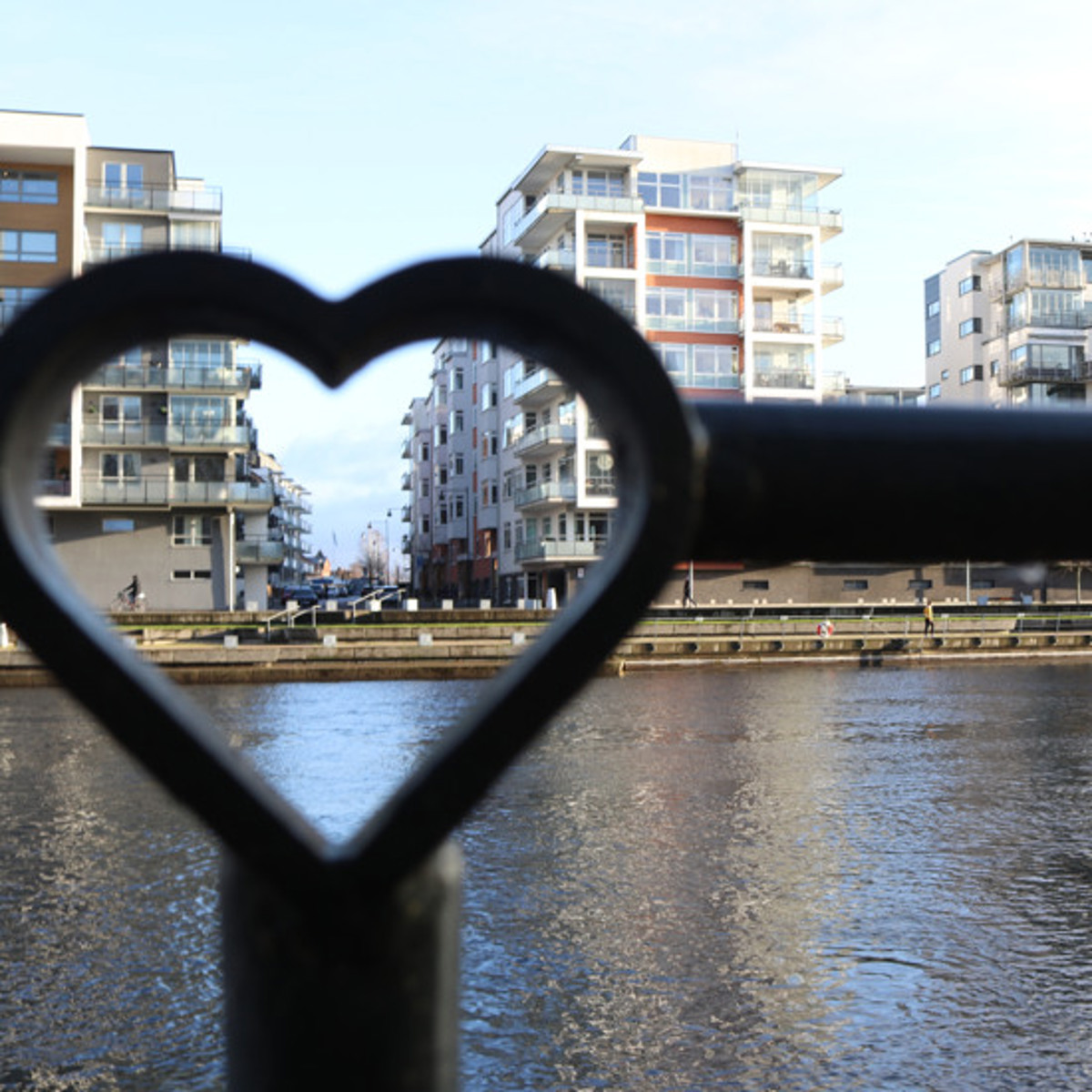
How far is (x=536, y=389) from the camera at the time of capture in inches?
2313

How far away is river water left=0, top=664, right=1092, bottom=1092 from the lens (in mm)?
10531

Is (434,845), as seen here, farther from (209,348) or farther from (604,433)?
(209,348)

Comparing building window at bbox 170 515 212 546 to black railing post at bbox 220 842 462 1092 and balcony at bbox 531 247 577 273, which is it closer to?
balcony at bbox 531 247 577 273

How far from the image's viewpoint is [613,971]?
12.3 meters

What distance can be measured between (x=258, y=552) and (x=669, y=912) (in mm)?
49679

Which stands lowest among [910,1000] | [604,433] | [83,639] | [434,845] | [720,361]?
[910,1000]

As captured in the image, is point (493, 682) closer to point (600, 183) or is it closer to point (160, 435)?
point (160, 435)

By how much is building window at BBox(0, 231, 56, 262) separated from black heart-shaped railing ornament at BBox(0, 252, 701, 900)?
55686mm

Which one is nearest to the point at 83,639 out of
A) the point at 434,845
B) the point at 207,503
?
the point at 434,845

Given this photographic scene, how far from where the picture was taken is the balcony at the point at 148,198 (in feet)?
180

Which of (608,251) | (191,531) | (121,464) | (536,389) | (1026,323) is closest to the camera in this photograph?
(121,464)

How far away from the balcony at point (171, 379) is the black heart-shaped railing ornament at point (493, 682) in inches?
2219

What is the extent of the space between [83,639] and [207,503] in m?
56.8

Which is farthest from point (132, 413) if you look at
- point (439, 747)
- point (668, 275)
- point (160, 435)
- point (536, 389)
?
point (439, 747)
